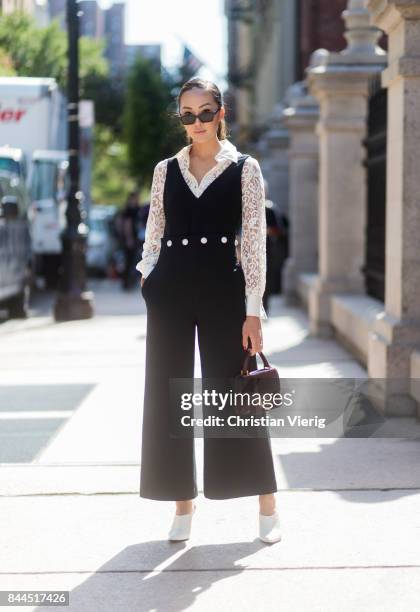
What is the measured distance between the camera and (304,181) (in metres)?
17.5

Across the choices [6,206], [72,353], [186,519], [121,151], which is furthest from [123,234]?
[121,151]

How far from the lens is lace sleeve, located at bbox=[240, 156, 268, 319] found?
16.2 ft

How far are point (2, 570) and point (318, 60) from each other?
10.4m

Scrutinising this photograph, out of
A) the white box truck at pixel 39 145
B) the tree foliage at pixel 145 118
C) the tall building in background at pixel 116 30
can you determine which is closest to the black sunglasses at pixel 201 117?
the white box truck at pixel 39 145

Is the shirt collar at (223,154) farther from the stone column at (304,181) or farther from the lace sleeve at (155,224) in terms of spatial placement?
the stone column at (304,181)

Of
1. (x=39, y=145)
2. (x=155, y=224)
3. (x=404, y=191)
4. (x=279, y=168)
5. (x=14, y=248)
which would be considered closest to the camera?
(x=155, y=224)

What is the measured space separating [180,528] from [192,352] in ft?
2.40

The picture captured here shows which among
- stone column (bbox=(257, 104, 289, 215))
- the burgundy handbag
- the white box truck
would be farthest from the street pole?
the burgundy handbag

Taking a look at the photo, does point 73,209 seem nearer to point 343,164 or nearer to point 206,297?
point 343,164

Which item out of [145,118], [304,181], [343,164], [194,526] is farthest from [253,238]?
[145,118]

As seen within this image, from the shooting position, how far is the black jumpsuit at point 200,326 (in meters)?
4.99

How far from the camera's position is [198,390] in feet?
16.5

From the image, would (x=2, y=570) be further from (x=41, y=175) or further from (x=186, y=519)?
(x=41, y=175)

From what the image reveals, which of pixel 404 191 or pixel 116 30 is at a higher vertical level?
pixel 116 30
